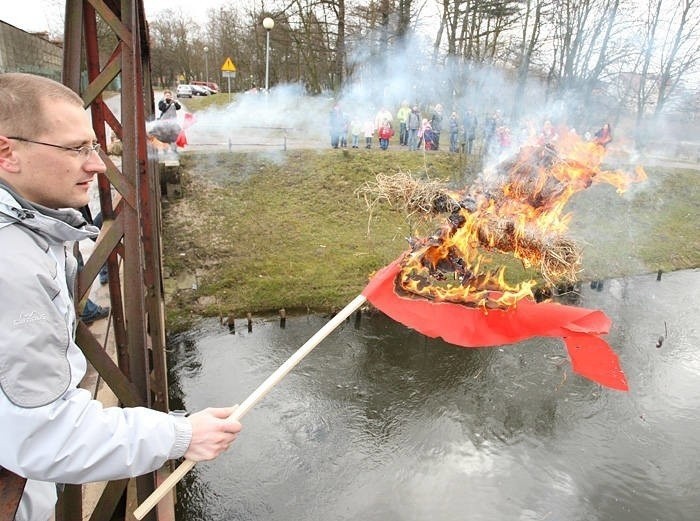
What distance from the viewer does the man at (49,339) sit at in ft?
4.60

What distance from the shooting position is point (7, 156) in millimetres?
1682

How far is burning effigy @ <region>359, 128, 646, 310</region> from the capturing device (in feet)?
11.7

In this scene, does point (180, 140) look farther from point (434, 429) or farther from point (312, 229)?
point (434, 429)

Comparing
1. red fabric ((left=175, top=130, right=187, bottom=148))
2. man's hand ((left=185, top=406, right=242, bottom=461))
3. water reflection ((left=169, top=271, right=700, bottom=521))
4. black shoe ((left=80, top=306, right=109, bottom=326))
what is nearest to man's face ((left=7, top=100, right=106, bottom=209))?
man's hand ((left=185, top=406, right=242, bottom=461))

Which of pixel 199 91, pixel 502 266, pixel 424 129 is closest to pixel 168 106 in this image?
pixel 424 129

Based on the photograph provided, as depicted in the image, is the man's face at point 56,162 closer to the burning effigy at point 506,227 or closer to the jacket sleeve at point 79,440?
the jacket sleeve at point 79,440

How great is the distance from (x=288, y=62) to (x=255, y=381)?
878 inches

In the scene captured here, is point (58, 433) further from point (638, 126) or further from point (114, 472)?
point (638, 126)

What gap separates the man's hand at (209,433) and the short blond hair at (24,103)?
120 cm

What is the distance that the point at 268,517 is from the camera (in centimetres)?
602

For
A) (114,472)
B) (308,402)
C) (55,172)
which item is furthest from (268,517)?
(55,172)

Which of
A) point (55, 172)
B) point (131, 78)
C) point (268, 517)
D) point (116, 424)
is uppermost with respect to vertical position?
point (131, 78)

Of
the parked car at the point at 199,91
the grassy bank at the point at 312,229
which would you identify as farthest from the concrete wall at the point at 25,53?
the parked car at the point at 199,91

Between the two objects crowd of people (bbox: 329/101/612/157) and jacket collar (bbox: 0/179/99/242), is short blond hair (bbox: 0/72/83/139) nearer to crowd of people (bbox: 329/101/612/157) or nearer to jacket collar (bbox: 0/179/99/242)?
jacket collar (bbox: 0/179/99/242)
